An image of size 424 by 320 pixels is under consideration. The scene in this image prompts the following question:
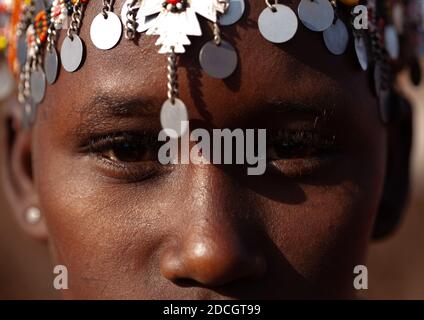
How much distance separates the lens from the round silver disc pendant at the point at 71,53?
1.53 metres

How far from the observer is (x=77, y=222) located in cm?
158

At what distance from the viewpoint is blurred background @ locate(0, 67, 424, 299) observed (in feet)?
10.6

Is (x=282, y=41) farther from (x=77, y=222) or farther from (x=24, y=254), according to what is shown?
(x=24, y=254)

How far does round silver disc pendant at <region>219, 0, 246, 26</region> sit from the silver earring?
3.03ft

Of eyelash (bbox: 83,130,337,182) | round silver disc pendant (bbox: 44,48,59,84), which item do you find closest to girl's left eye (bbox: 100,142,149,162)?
eyelash (bbox: 83,130,337,182)

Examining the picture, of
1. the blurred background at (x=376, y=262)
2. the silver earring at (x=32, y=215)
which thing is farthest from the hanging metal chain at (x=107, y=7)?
the blurred background at (x=376, y=262)

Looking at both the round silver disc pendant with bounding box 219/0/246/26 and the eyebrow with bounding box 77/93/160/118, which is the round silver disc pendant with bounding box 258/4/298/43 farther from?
the eyebrow with bounding box 77/93/160/118

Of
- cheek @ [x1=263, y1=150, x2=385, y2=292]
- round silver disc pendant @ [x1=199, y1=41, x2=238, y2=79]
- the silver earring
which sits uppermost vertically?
round silver disc pendant @ [x1=199, y1=41, x2=238, y2=79]

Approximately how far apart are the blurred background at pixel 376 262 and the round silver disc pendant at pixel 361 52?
1596 mm

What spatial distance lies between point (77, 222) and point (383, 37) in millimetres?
944

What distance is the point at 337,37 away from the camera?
1.56 meters

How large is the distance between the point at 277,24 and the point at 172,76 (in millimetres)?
266

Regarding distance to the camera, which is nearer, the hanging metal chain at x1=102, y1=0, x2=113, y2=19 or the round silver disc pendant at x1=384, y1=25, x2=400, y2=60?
the hanging metal chain at x1=102, y1=0, x2=113, y2=19
